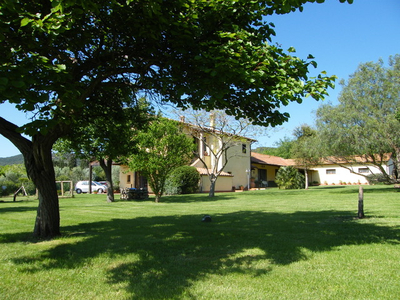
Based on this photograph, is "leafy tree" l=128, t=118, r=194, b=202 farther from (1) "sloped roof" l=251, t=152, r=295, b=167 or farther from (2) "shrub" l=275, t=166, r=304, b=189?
(1) "sloped roof" l=251, t=152, r=295, b=167

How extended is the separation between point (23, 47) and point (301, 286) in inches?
226

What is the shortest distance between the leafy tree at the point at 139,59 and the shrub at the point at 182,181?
21.5 meters

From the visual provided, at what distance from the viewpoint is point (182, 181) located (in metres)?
29.9

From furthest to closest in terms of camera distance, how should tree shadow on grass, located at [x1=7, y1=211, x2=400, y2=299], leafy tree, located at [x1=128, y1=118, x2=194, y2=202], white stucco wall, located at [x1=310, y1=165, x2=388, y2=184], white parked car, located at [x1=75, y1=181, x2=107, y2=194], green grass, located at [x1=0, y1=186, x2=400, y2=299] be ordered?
white stucco wall, located at [x1=310, y1=165, x2=388, y2=184]
white parked car, located at [x1=75, y1=181, x2=107, y2=194]
leafy tree, located at [x1=128, y1=118, x2=194, y2=202]
tree shadow on grass, located at [x1=7, y1=211, x2=400, y2=299]
green grass, located at [x1=0, y1=186, x2=400, y2=299]

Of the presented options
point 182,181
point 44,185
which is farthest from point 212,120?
point 44,185

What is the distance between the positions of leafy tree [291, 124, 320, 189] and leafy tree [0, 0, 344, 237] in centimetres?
2010

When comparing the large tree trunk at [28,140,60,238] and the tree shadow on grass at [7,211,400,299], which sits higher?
the large tree trunk at [28,140,60,238]

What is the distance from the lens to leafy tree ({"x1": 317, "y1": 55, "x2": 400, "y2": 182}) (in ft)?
74.8

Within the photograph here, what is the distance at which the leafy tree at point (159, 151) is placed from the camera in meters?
20.3

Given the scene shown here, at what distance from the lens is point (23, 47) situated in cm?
592

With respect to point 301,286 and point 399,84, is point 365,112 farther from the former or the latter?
point 301,286

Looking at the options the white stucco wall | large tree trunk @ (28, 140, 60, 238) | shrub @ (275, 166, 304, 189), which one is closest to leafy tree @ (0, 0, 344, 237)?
large tree trunk @ (28, 140, 60, 238)

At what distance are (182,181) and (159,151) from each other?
31.8 feet

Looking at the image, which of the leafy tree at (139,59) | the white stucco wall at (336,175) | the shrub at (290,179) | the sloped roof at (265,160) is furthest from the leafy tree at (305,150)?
the leafy tree at (139,59)
